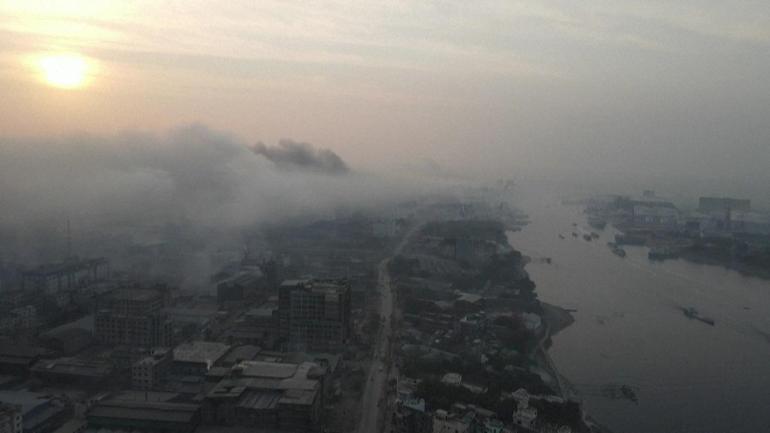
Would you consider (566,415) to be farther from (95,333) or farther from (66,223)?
(66,223)

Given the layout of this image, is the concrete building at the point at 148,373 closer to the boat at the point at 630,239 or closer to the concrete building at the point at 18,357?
the concrete building at the point at 18,357

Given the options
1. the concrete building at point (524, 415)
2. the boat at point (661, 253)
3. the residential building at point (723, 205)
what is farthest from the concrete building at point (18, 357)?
the residential building at point (723, 205)

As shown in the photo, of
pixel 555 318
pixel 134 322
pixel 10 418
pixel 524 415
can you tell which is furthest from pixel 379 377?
pixel 555 318

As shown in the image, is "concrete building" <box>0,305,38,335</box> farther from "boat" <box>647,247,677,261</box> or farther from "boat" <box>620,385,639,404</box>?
"boat" <box>647,247,677,261</box>

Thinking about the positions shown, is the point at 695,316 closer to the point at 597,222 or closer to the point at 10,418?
the point at 10,418

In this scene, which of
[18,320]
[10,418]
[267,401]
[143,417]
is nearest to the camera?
[10,418]

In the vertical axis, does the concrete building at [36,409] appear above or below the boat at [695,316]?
above

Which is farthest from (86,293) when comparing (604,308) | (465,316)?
(604,308)
